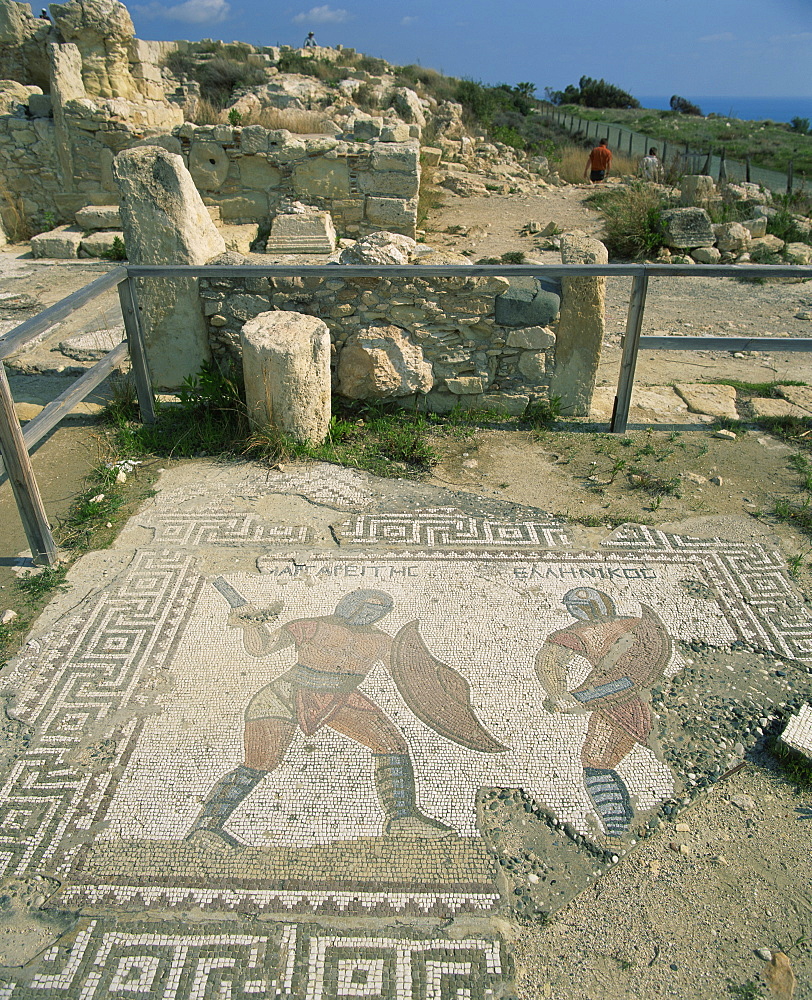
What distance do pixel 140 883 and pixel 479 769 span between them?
3.94 ft

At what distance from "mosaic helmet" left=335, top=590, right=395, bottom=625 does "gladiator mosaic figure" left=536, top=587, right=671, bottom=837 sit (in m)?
0.77

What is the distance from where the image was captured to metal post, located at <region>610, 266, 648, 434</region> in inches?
186

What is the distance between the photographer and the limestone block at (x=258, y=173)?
9680mm

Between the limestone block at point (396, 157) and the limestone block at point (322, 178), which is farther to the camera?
A: the limestone block at point (322, 178)

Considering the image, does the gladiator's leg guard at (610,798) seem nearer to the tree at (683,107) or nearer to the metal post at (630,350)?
the metal post at (630,350)

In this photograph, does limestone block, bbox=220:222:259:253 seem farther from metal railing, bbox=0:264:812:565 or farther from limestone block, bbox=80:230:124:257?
metal railing, bbox=0:264:812:565

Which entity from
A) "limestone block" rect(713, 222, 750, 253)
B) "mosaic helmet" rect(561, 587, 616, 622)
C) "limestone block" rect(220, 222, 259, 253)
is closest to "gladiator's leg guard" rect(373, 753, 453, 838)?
"mosaic helmet" rect(561, 587, 616, 622)

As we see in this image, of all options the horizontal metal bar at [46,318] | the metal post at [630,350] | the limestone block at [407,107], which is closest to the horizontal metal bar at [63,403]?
the horizontal metal bar at [46,318]

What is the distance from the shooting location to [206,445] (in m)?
4.71

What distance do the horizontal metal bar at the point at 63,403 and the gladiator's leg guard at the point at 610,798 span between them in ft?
9.96

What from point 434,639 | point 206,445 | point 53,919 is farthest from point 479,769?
point 206,445

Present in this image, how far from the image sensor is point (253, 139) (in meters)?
9.52

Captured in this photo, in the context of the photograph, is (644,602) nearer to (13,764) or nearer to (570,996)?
(570,996)

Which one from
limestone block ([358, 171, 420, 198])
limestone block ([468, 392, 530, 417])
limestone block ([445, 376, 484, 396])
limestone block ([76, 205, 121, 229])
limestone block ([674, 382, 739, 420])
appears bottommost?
limestone block ([674, 382, 739, 420])
